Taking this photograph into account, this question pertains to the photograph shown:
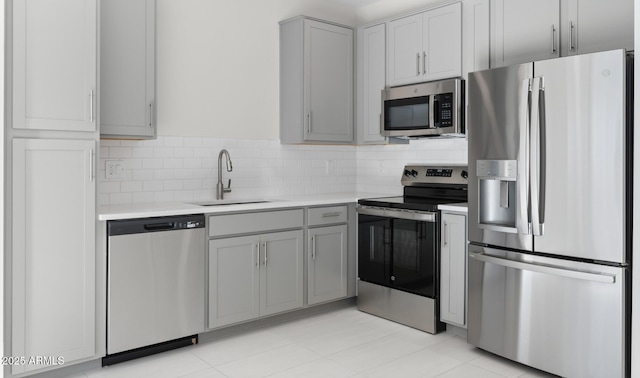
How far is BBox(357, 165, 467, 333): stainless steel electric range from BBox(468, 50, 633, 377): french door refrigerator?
0.40 meters

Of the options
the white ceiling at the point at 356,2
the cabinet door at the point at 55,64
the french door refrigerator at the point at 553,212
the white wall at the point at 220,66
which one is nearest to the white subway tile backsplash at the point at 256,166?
the white wall at the point at 220,66

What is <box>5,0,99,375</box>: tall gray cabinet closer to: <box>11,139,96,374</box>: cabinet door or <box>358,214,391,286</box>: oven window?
<box>11,139,96,374</box>: cabinet door

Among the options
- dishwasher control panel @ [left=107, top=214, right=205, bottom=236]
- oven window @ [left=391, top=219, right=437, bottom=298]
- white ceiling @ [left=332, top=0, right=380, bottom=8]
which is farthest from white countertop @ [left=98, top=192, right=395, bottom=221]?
white ceiling @ [left=332, top=0, right=380, bottom=8]

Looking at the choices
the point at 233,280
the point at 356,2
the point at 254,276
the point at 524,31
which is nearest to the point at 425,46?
the point at 524,31

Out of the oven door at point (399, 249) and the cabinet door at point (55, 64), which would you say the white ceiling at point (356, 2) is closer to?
the oven door at point (399, 249)

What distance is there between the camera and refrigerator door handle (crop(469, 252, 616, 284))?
8.67 feet

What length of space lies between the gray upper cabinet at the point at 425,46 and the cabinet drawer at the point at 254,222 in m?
1.45

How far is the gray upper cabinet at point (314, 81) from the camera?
14.0 ft

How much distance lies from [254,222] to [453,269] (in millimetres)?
1408

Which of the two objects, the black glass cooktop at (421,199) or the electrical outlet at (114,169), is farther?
the black glass cooktop at (421,199)

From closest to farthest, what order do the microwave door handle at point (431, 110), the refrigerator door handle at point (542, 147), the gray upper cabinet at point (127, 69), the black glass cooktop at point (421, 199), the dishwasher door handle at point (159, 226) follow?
the refrigerator door handle at point (542, 147) → the dishwasher door handle at point (159, 226) → the gray upper cabinet at point (127, 69) → the black glass cooktop at point (421, 199) → the microwave door handle at point (431, 110)

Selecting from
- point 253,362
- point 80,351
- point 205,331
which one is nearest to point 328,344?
point 253,362

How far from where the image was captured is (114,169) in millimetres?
3553

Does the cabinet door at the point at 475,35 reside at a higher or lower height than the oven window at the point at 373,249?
higher
